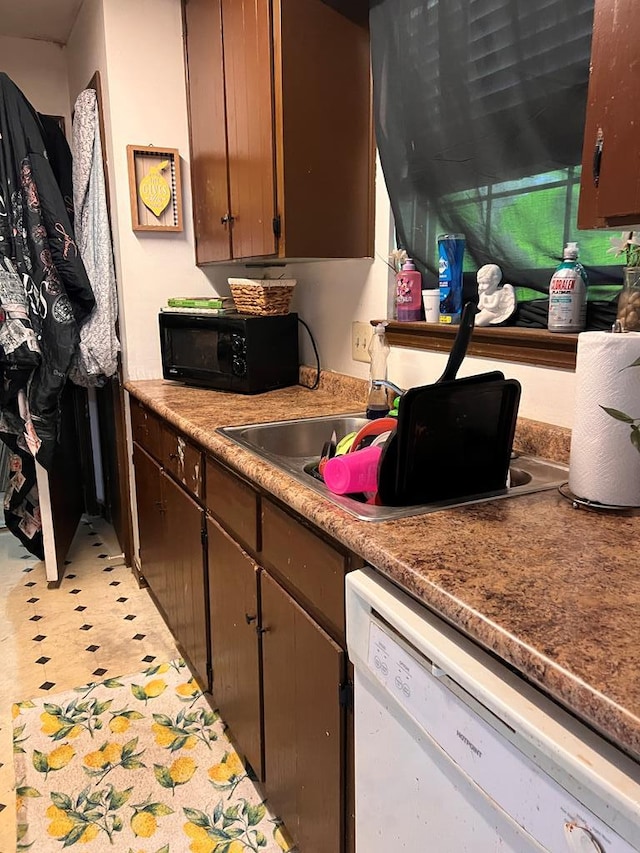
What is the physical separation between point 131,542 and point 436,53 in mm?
2251

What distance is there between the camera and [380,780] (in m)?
0.94

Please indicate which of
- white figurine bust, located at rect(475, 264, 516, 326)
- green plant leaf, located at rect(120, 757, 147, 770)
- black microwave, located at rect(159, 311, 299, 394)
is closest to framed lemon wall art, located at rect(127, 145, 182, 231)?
black microwave, located at rect(159, 311, 299, 394)

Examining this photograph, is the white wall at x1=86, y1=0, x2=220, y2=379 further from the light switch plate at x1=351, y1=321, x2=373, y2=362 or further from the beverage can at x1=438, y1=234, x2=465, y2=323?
the beverage can at x1=438, y1=234, x2=465, y2=323

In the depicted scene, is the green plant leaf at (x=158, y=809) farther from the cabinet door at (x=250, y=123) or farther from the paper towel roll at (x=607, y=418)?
the cabinet door at (x=250, y=123)

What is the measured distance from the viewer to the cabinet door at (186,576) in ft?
6.10

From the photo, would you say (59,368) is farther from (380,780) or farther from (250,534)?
(380,780)

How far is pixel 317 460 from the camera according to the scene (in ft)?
5.24

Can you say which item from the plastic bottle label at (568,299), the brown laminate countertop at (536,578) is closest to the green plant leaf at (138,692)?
the brown laminate countertop at (536,578)

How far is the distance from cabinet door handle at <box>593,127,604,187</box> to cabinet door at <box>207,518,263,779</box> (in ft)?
3.21

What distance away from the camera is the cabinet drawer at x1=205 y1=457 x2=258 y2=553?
142 centimetres

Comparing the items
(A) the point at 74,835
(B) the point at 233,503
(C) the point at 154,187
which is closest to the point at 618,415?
(B) the point at 233,503

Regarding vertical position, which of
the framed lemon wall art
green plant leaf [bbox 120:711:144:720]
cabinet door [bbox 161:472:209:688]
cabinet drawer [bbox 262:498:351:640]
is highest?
the framed lemon wall art

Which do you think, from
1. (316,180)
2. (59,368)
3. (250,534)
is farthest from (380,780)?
(59,368)

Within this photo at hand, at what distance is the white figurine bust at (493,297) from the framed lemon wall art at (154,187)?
1486 mm
